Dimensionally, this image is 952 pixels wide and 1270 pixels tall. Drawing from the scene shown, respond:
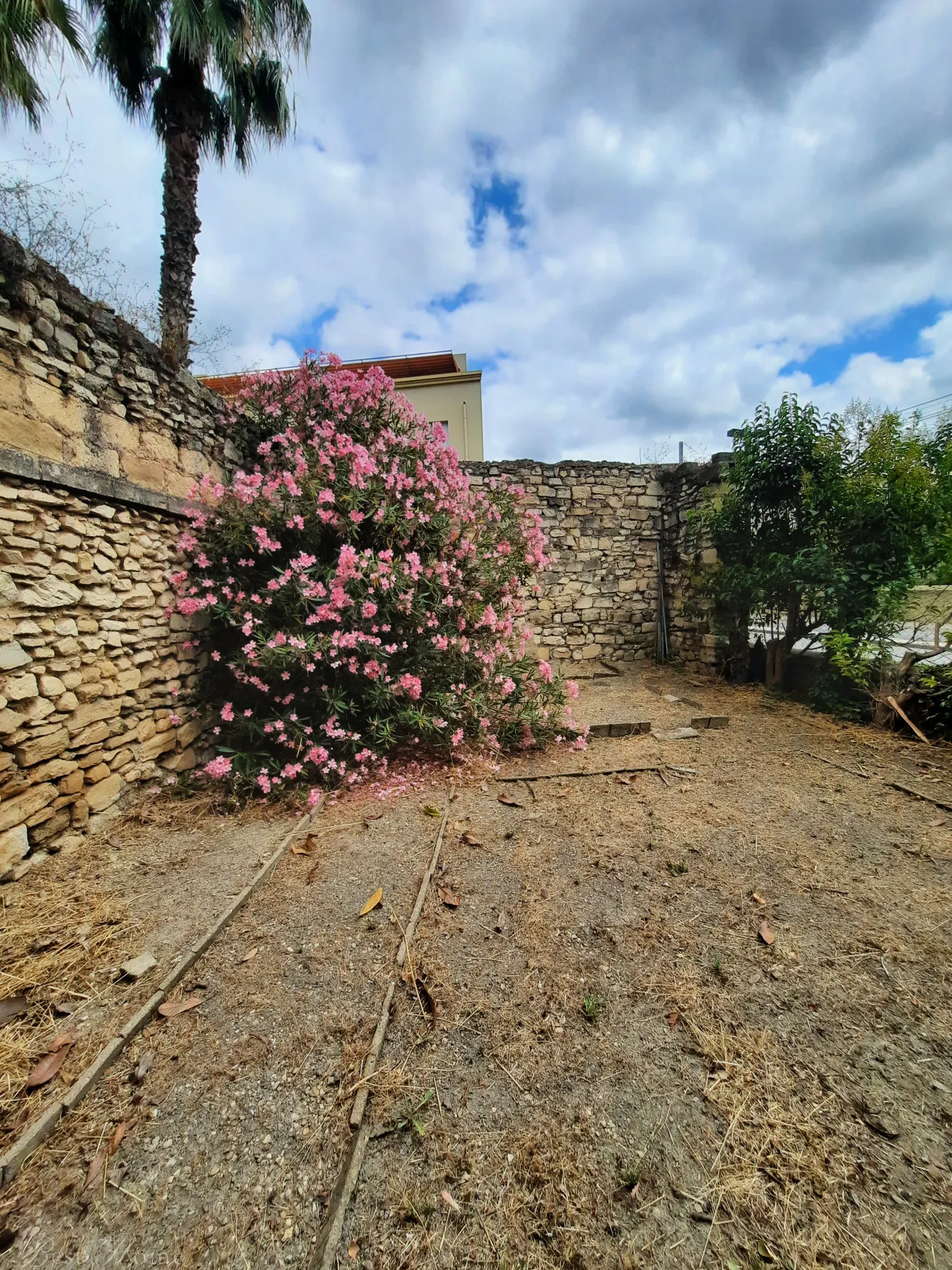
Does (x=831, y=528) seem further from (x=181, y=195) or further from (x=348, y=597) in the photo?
(x=181, y=195)

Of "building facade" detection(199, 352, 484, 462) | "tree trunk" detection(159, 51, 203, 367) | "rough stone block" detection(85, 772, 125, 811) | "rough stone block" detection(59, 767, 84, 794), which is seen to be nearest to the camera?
"rough stone block" detection(59, 767, 84, 794)

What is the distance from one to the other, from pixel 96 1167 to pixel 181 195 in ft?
27.7

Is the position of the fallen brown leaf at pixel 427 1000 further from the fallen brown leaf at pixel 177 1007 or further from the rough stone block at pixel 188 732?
the rough stone block at pixel 188 732

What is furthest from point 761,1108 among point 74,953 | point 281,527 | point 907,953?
point 281,527

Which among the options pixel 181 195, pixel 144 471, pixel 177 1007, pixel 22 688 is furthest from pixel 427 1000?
pixel 181 195

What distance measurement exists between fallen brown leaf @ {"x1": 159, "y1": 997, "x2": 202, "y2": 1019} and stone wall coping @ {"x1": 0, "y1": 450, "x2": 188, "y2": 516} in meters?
2.56

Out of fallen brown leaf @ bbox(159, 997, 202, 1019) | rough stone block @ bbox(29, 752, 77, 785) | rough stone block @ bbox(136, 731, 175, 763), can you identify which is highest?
rough stone block @ bbox(29, 752, 77, 785)

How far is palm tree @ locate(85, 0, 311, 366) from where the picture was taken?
541cm

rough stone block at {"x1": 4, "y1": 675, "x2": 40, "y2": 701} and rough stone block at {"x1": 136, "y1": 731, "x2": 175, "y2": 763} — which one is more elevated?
rough stone block at {"x1": 4, "y1": 675, "x2": 40, "y2": 701}

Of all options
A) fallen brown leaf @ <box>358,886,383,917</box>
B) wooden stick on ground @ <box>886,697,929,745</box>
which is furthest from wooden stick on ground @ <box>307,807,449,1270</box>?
wooden stick on ground @ <box>886,697,929,745</box>

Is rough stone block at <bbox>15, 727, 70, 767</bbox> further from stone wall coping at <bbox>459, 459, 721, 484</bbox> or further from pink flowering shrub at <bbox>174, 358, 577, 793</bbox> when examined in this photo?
stone wall coping at <bbox>459, 459, 721, 484</bbox>

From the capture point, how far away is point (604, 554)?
Answer: 8.72 meters

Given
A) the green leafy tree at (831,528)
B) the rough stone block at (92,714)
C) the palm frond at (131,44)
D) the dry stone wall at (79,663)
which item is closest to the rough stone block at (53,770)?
the dry stone wall at (79,663)

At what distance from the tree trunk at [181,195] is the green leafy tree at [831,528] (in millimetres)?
6999
